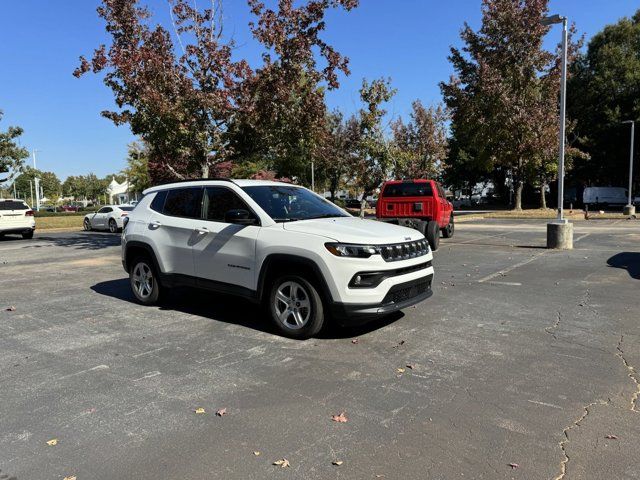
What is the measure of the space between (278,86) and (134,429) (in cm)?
1173

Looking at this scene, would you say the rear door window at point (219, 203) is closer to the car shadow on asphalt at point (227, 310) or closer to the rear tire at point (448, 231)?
the car shadow on asphalt at point (227, 310)

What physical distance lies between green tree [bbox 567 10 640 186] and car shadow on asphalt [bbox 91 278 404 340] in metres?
41.7

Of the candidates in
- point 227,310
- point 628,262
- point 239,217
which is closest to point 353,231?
point 239,217

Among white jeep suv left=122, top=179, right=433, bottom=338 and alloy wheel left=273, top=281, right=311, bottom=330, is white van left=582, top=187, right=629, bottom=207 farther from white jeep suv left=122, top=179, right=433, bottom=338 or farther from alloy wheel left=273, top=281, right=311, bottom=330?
alloy wheel left=273, top=281, right=311, bottom=330

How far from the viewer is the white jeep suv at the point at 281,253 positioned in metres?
5.12

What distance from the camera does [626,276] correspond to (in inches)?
368

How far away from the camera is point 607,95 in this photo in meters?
43.1

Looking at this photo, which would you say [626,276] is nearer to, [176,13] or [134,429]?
[134,429]

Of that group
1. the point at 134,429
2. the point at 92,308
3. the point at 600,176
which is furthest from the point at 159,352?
the point at 600,176

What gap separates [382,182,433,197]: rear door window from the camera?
14430mm

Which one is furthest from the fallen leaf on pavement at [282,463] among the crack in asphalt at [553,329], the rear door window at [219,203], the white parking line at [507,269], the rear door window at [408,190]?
the rear door window at [408,190]

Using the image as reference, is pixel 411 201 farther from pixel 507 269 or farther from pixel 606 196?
pixel 606 196

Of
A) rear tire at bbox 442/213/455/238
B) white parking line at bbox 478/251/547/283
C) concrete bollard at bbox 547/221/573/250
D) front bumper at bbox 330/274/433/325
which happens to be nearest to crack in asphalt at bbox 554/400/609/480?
front bumper at bbox 330/274/433/325

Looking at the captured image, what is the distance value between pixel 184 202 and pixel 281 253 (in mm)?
2109
